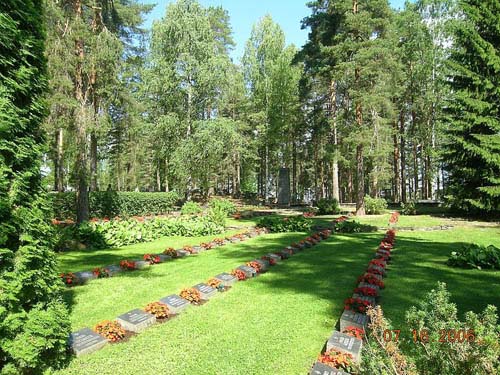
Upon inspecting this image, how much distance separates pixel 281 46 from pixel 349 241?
962 inches

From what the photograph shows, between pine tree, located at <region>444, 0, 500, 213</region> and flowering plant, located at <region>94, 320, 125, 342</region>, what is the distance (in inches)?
681

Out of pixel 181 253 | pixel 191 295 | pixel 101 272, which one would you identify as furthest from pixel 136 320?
pixel 181 253

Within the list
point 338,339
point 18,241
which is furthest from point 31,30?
point 338,339

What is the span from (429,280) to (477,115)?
14247 mm

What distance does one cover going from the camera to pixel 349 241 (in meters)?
11.8

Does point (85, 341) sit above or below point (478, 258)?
below

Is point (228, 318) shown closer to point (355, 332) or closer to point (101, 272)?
point (355, 332)

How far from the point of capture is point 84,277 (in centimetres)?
663

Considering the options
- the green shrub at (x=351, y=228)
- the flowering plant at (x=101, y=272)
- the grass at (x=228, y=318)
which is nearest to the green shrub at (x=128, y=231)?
the flowering plant at (x=101, y=272)

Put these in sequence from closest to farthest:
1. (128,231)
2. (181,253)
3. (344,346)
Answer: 1. (344,346)
2. (181,253)
3. (128,231)

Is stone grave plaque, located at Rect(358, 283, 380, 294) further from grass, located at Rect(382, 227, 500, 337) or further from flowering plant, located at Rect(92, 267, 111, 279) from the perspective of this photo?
flowering plant, located at Rect(92, 267, 111, 279)

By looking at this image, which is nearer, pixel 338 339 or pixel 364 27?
pixel 338 339

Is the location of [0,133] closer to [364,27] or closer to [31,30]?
[31,30]

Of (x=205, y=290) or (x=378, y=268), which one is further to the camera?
(x=378, y=268)
